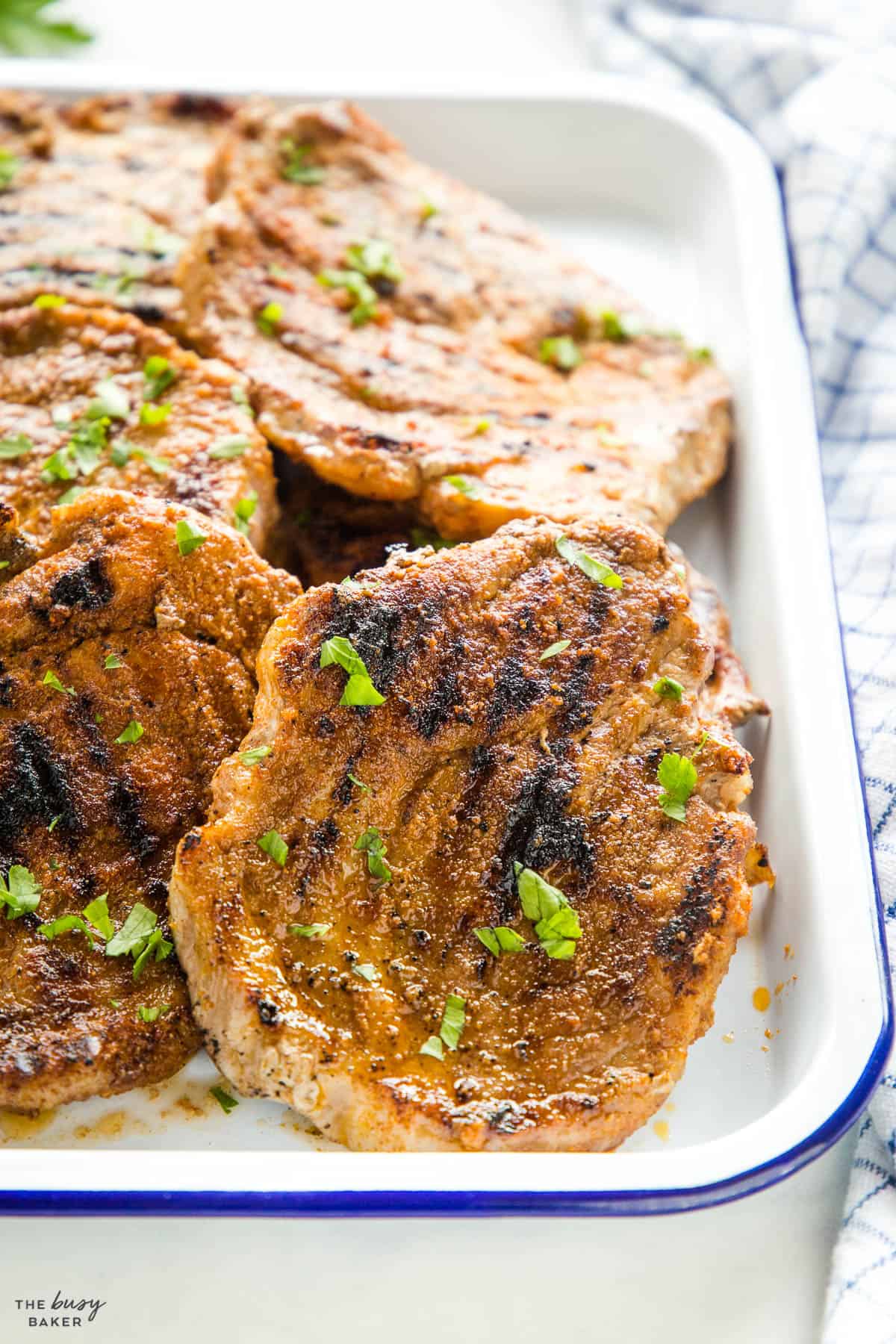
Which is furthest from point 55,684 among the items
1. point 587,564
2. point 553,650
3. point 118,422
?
point 587,564

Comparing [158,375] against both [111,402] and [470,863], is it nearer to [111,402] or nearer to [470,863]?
[111,402]

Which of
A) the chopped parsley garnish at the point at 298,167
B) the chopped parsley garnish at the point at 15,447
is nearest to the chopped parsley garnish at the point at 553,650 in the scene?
the chopped parsley garnish at the point at 15,447

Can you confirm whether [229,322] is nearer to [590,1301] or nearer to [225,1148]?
[225,1148]

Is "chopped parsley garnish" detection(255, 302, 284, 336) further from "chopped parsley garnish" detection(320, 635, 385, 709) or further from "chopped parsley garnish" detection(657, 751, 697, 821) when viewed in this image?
"chopped parsley garnish" detection(657, 751, 697, 821)

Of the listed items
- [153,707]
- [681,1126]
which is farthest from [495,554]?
[681,1126]

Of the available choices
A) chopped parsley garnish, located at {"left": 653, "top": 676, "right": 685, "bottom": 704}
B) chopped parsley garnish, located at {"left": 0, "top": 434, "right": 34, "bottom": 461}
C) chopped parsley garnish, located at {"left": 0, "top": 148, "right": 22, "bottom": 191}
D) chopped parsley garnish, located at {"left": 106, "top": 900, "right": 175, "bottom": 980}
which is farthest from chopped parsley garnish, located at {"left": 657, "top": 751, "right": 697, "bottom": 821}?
chopped parsley garnish, located at {"left": 0, "top": 148, "right": 22, "bottom": 191}

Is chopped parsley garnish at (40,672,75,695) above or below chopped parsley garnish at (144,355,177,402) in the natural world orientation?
below
